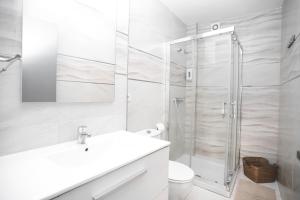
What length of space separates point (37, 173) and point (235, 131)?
2.41 meters

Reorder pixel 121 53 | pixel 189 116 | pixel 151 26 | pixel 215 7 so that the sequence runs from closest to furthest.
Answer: pixel 121 53
pixel 151 26
pixel 215 7
pixel 189 116

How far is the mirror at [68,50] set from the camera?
950mm

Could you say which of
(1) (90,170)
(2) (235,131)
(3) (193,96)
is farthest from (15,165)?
(2) (235,131)

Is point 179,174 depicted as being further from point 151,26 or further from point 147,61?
point 151,26

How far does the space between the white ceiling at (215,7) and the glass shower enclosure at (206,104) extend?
17.1 inches

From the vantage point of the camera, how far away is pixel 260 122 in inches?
96.5

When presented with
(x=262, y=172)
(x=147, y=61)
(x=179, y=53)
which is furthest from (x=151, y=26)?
(x=262, y=172)

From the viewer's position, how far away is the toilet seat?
149 centimetres

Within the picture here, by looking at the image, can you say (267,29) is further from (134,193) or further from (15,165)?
(15,165)

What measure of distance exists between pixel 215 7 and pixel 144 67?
1462mm

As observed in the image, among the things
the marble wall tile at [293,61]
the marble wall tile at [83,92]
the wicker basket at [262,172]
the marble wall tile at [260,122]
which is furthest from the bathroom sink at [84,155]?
the marble wall tile at [260,122]

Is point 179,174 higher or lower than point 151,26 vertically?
lower

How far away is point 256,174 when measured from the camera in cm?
214

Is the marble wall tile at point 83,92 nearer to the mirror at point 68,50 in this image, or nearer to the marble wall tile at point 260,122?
the mirror at point 68,50
